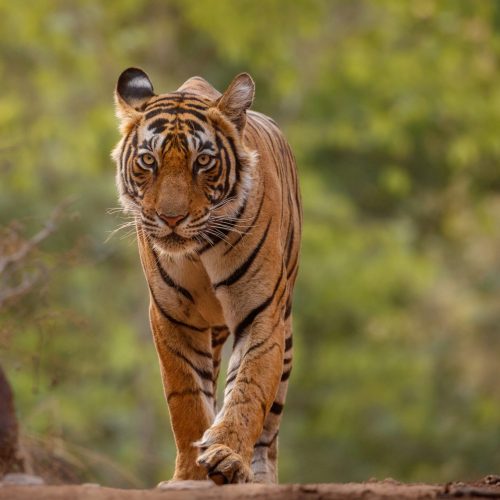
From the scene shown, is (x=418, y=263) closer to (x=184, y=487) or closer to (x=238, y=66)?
(x=238, y=66)

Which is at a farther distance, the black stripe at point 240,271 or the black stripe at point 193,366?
the black stripe at point 193,366

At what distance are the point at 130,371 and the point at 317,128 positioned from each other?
Result: 593cm

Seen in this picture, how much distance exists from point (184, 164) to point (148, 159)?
20 cm

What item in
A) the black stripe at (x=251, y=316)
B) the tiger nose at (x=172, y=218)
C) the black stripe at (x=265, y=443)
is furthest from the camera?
the black stripe at (x=265, y=443)

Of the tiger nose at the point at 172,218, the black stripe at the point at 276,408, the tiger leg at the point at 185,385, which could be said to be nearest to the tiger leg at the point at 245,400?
the tiger leg at the point at 185,385

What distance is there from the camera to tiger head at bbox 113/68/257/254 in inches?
287

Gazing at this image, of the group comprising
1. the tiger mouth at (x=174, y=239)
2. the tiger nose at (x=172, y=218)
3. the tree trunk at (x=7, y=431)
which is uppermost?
the tiger nose at (x=172, y=218)

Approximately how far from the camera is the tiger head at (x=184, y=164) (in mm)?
7285

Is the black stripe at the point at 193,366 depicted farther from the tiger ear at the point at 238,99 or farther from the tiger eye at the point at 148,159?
the tiger ear at the point at 238,99

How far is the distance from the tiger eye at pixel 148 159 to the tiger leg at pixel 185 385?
834mm

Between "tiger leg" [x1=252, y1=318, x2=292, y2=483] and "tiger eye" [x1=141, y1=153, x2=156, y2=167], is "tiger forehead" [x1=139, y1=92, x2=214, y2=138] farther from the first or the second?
"tiger leg" [x1=252, y1=318, x2=292, y2=483]

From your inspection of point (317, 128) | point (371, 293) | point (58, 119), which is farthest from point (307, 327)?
point (58, 119)

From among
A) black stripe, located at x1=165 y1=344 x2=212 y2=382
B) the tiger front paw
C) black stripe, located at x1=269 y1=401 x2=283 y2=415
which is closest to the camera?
the tiger front paw

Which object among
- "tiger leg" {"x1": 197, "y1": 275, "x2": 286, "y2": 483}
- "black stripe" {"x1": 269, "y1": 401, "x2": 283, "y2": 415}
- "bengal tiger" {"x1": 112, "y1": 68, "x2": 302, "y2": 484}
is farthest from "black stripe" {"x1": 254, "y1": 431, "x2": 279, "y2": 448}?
"tiger leg" {"x1": 197, "y1": 275, "x2": 286, "y2": 483}
